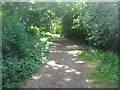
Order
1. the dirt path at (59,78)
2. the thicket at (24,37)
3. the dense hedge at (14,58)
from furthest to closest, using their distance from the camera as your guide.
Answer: the thicket at (24,37) < the dirt path at (59,78) < the dense hedge at (14,58)

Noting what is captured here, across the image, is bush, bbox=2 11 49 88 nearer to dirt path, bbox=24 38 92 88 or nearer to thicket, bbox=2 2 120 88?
thicket, bbox=2 2 120 88

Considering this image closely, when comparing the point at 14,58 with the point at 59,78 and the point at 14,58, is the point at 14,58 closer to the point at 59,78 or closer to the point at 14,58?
the point at 14,58

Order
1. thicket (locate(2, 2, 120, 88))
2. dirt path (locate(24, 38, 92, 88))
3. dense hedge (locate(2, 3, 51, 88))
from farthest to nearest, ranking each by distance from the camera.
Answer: thicket (locate(2, 2, 120, 88)), dirt path (locate(24, 38, 92, 88)), dense hedge (locate(2, 3, 51, 88))

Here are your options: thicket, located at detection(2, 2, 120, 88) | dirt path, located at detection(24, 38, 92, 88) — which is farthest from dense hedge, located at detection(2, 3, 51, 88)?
dirt path, located at detection(24, 38, 92, 88)

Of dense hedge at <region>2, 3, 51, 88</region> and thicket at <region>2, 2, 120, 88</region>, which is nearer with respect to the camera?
dense hedge at <region>2, 3, 51, 88</region>

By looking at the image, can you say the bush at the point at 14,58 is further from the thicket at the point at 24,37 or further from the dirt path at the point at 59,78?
the dirt path at the point at 59,78

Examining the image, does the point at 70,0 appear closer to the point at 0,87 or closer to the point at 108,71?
the point at 108,71

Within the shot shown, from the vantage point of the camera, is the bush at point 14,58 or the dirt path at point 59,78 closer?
the bush at point 14,58

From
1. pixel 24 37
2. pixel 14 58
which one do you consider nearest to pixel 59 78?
pixel 14 58

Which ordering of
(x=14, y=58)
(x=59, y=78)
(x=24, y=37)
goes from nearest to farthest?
(x=59, y=78)
(x=14, y=58)
(x=24, y=37)

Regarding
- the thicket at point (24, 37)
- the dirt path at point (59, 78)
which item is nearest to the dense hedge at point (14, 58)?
the thicket at point (24, 37)

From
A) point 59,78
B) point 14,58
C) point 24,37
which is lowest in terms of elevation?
point 59,78

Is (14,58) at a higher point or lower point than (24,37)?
lower

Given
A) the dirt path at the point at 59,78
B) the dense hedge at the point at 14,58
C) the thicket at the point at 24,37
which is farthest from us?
the thicket at the point at 24,37
